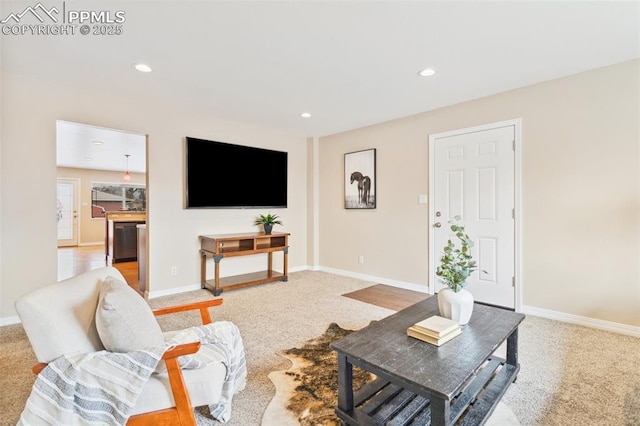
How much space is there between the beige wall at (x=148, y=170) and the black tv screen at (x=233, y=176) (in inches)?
3.8

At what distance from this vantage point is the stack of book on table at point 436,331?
4.94 feet

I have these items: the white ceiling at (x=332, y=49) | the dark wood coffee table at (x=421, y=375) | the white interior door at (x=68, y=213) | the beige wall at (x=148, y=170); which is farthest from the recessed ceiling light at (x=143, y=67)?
the white interior door at (x=68, y=213)

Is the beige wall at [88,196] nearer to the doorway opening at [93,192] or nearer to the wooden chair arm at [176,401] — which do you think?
the doorway opening at [93,192]

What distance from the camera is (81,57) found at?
2574 millimetres

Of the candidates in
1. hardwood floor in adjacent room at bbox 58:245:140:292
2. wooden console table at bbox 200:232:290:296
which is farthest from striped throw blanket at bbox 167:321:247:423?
hardwood floor in adjacent room at bbox 58:245:140:292

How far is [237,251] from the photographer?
4.11 metres

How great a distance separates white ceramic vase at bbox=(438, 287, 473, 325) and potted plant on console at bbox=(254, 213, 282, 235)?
3170 mm

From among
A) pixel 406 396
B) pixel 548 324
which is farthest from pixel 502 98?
pixel 406 396

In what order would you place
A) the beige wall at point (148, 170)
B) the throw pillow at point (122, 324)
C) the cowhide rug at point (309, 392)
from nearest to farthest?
the throw pillow at point (122, 324), the cowhide rug at point (309, 392), the beige wall at point (148, 170)

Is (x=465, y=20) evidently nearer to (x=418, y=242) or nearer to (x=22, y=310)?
(x=418, y=242)

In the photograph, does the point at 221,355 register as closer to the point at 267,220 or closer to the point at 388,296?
the point at 388,296

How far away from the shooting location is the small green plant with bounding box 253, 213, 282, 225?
15.1 ft

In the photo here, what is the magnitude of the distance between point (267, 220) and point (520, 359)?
347 cm

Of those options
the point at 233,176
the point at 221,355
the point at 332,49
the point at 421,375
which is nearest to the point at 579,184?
the point at 332,49
